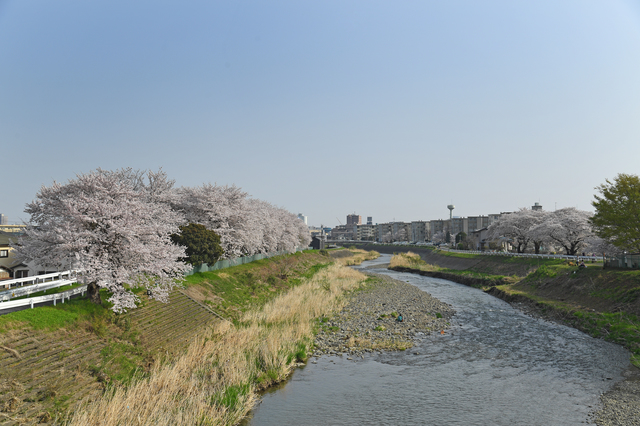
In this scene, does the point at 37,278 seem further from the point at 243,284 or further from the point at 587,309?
the point at 587,309

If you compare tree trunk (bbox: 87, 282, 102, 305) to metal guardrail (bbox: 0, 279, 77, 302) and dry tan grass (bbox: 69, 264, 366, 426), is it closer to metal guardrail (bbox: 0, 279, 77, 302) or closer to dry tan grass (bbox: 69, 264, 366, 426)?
metal guardrail (bbox: 0, 279, 77, 302)

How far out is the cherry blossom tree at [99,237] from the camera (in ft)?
75.4

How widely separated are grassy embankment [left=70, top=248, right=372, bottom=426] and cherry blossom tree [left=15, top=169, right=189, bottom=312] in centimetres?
575

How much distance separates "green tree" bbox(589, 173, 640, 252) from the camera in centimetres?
4159

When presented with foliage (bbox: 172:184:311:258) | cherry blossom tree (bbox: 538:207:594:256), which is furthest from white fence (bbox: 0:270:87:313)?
cherry blossom tree (bbox: 538:207:594:256)

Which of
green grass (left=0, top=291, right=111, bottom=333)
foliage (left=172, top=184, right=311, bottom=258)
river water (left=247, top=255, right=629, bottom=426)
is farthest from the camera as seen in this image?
foliage (left=172, top=184, right=311, bottom=258)

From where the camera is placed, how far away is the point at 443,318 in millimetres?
39031

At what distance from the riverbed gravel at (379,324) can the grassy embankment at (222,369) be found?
194 cm

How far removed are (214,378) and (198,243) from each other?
970 inches

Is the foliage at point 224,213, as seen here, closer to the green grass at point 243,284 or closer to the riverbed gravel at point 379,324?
the green grass at point 243,284

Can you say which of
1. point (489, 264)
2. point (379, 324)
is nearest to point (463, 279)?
point (489, 264)

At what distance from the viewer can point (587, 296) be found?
40719 mm

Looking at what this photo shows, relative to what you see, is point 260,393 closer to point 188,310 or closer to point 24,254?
point 188,310

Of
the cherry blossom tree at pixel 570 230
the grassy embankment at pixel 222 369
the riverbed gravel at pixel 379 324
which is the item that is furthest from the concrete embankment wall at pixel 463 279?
the grassy embankment at pixel 222 369
